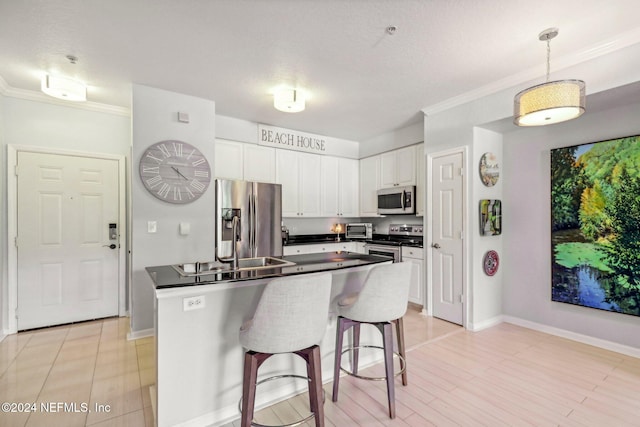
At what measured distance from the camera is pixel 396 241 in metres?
4.54

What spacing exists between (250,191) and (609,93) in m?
3.67

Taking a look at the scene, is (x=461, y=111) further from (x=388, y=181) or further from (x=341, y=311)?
(x=341, y=311)

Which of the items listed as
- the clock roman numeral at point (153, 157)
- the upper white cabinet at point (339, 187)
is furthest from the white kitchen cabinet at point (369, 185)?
the clock roman numeral at point (153, 157)

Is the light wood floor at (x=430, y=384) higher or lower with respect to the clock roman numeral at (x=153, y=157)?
lower

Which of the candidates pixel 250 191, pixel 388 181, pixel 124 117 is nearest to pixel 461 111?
pixel 388 181

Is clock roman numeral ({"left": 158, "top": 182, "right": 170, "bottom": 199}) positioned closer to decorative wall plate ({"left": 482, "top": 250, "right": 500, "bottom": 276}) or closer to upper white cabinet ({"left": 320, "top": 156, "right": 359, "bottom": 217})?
upper white cabinet ({"left": 320, "top": 156, "right": 359, "bottom": 217})

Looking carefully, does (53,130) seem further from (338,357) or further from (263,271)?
(338,357)

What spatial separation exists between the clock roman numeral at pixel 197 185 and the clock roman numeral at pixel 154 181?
13.0 inches

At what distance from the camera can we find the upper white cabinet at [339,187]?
5141 millimetres

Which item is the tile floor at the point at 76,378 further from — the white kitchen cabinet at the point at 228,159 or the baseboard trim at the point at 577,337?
the baseboard trim at the point at 577,337

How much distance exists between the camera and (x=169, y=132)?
10.8ft

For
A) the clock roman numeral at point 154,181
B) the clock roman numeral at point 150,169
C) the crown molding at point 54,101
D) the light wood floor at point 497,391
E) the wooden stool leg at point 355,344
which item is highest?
the crown molding at point 54,101

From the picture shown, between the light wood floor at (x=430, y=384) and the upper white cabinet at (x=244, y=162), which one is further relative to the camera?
the upper white cabinet at (x=244, y=162)

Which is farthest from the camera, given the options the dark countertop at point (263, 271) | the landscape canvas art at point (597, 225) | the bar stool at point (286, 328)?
the landscape canvas art at point (597, 225)
